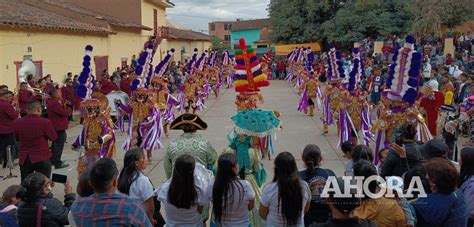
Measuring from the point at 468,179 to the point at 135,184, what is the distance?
2894 mm

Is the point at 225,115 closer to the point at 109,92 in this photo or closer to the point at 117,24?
the point at 109,92

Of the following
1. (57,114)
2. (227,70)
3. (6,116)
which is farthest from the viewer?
(227,70)

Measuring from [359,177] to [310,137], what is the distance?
8801 mm

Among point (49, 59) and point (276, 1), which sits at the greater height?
point (276, 1)

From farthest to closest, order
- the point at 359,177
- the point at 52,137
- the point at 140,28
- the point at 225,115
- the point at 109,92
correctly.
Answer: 1. the point at 140,28
2. the point at 225,115
3. the point at 109,92
4. the point at 52,137
5. the point at 359,177

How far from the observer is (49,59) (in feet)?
56.5

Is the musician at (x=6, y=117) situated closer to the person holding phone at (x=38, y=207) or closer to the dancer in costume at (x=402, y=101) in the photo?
the person holding phone at (x=38, y=207)

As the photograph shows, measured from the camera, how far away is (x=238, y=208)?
4145 millimetres

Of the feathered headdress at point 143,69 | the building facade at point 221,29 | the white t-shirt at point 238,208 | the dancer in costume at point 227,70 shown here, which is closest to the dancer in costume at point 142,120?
the feathered headdress at point 143,69

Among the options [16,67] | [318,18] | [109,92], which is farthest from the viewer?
[318,18]

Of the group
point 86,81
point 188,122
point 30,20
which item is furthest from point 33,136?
point 30,20

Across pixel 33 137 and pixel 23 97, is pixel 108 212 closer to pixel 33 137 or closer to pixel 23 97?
pixel 33 137

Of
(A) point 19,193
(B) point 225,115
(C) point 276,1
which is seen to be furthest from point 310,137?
(C) point 276,1

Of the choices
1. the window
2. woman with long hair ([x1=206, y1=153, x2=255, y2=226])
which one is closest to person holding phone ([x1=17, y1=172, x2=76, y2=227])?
woman with long hair ([x1=206, y1=153, x2=255, y2=226])
